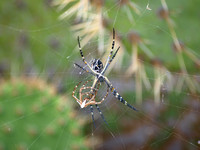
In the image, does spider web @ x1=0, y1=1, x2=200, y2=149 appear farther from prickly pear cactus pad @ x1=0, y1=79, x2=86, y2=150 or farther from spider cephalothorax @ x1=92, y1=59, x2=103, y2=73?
prickly pear cactus pad @ x1=0, y1=79, x2=86, y2=150

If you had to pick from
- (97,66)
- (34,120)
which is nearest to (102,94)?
(97,66)

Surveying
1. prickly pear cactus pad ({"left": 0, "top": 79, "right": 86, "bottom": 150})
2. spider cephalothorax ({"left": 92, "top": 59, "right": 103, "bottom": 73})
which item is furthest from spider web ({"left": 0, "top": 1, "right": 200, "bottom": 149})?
prickly pear cactus pad ({"left": 0, "top": 79, "right": 86, "bottom": 150})

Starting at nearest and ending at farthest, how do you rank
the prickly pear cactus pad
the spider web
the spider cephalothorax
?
1. the prickly pear cactus pad
2. the spider cephalothorax
3. the spider web

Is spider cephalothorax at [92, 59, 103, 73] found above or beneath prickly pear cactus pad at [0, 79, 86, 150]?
above

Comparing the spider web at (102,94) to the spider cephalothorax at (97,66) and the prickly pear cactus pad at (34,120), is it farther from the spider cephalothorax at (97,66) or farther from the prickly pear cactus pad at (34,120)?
the prickly pear cactus pad at (34,120)

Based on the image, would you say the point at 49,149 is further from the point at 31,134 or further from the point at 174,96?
the point at 174,96

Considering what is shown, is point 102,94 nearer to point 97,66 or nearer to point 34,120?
point 97,66
